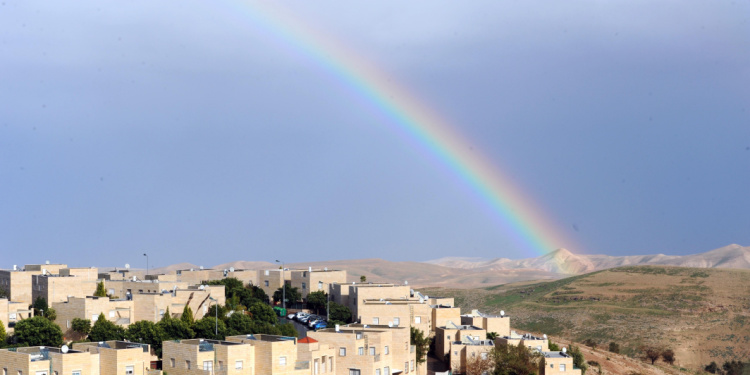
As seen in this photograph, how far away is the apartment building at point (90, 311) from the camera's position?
60.4 metres

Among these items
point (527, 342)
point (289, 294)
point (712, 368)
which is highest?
point (289, 294)

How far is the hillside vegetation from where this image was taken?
101 meters

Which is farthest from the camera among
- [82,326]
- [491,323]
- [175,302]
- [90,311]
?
[491,323]

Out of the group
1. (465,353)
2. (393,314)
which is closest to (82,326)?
(393,314)

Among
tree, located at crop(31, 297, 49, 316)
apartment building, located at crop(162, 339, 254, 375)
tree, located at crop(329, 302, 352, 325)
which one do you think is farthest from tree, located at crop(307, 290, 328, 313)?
apartment building, located at crop(162, 339, 254, 375)

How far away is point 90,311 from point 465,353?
28206 millimetres

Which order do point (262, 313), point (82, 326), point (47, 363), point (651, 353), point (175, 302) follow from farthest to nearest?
point (651, 353), point (262, 313), point (175, 302), point (82, 326), point (47, 363)

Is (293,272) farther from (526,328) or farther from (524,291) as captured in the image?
(524,291)

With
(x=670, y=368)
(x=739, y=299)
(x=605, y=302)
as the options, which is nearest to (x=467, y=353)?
(x=670, y=368)

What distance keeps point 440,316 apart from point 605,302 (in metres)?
61.8

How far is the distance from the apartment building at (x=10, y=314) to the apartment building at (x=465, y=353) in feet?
105

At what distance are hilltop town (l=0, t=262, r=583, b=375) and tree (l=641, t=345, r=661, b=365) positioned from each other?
23.0 meters

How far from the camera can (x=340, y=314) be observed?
233 feet

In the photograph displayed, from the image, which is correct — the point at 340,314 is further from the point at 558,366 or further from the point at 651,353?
the point at 651,353
